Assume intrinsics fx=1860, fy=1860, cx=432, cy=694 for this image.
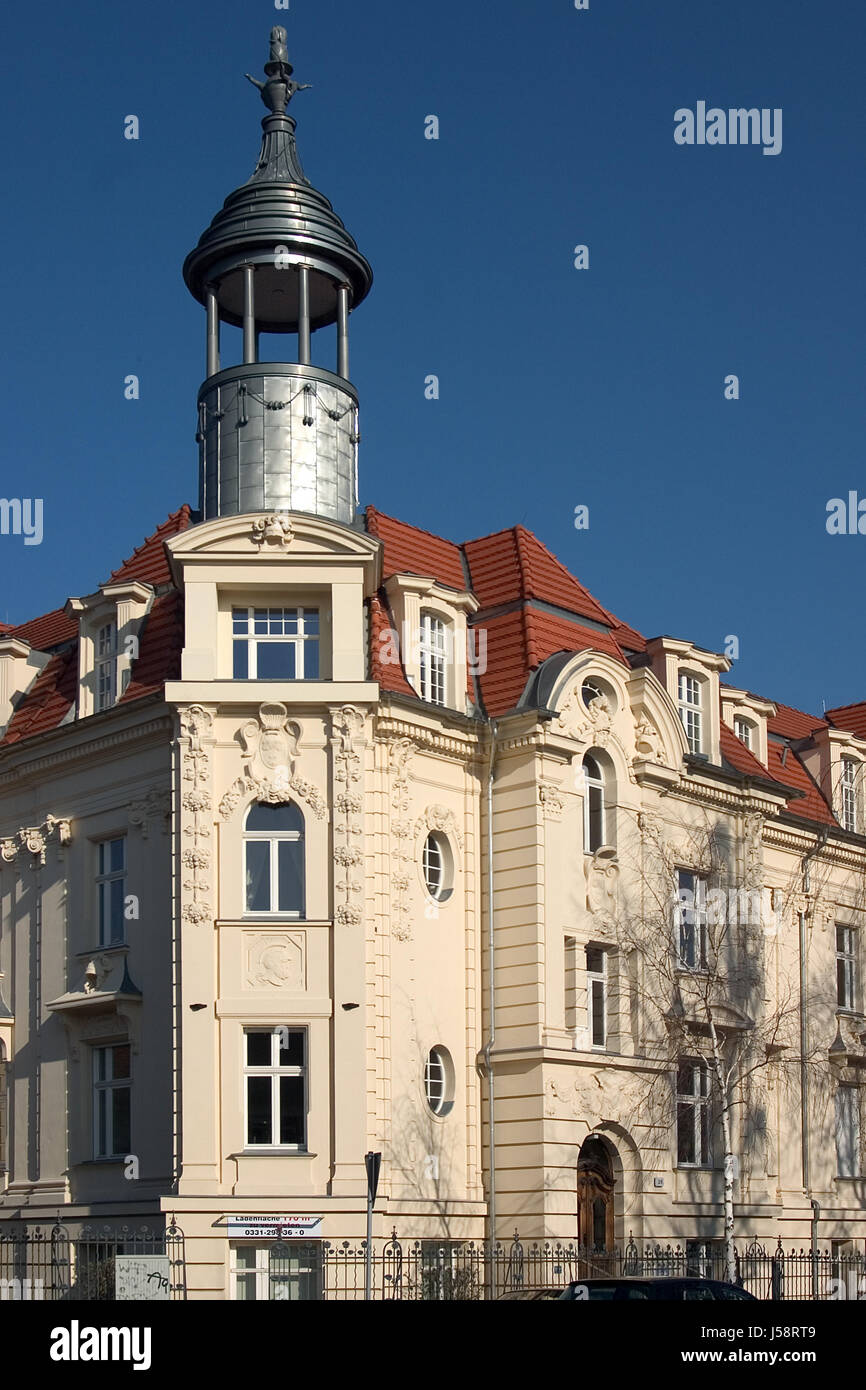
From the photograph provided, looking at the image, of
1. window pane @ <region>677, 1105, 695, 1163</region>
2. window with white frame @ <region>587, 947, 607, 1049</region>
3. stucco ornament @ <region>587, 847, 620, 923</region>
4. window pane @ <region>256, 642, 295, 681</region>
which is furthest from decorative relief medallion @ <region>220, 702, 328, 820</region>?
window pane @ <region>677, 1105, 695, 1163</region>

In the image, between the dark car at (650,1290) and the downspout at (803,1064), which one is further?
the downspout at (803,1064)

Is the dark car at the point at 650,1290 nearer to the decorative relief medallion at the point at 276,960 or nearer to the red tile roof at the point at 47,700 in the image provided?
the decorative relief medallion at the point at 276,960

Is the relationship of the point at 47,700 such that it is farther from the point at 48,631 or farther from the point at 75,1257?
the point at 75,1257

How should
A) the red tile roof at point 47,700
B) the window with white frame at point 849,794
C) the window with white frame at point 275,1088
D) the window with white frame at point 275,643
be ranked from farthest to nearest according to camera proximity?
the window with white frame at point 849,794
the red tile roof at point 47,700
the window with white frame at point 275,643
the window with white frame at point 275,1088

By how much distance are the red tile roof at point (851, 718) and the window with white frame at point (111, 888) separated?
2567cm

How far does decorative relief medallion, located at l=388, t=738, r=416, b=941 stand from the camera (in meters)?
35.2

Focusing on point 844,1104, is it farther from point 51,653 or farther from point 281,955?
point 51,653

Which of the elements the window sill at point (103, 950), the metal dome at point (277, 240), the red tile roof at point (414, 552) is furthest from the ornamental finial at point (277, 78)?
the window sill at point (103, 950)

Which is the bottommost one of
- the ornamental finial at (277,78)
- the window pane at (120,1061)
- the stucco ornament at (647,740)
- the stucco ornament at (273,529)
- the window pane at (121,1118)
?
the window pane at (121,1118)

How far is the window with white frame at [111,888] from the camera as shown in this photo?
120 feet

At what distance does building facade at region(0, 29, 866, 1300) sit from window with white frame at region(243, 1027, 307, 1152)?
0.05 meters

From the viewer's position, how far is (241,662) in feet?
116
